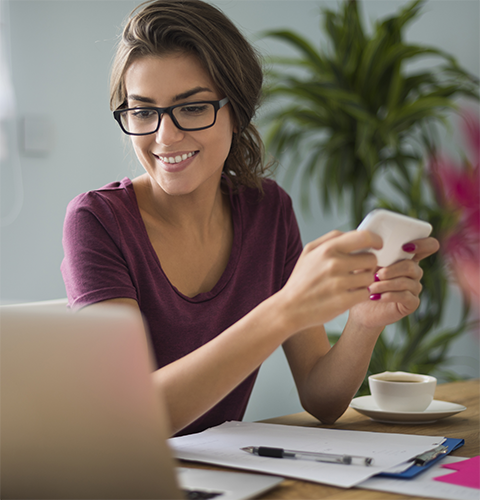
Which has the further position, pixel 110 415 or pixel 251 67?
pixel 251 67

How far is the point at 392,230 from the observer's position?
78cm

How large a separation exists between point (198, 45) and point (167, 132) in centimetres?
18

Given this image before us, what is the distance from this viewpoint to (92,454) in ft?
1.63

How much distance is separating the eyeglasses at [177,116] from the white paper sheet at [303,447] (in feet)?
1.91

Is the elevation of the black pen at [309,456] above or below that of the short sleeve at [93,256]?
below

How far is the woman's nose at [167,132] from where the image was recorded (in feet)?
3.64

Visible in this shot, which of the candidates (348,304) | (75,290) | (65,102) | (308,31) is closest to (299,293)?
(348,304)

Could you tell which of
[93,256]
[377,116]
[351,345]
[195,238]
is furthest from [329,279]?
[377,116]

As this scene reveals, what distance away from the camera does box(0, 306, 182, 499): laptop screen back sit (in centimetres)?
48

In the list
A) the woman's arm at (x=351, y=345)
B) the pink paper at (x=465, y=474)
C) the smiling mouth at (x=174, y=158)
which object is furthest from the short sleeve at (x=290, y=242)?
the pink paper at (x=465, y=474)

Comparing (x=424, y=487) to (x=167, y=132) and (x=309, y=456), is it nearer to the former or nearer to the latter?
(x=309, y=456)

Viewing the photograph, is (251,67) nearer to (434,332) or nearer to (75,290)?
(75,290)

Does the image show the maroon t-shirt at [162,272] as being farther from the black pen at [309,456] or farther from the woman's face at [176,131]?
the black pen at [309,456]

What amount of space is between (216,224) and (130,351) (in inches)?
34.9
